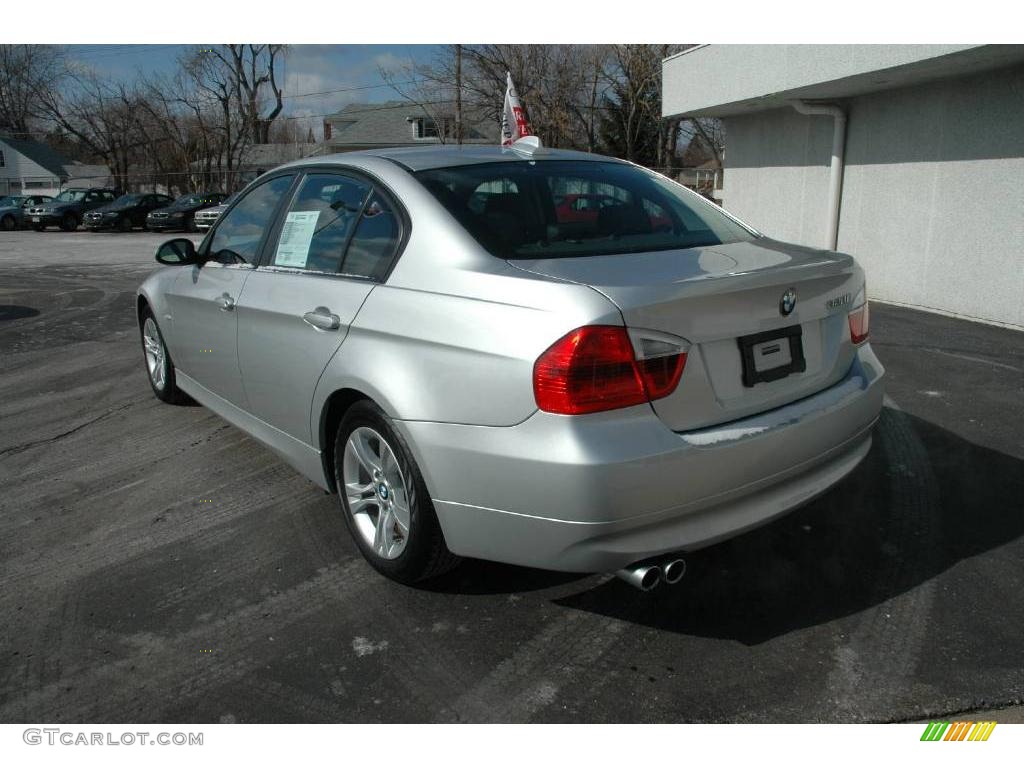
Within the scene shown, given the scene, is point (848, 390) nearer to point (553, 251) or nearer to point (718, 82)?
point (553, 251)

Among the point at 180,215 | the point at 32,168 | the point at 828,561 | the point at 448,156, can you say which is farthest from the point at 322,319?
the point at 32,168

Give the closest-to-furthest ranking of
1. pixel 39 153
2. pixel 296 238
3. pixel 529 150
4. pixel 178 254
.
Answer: pixel 296 238 → pixel 529 150 → pixel 178 254 → pixel 39 153

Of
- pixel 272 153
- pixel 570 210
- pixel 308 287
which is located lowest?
pixel 308 287

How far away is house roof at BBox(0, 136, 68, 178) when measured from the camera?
61.9 metres

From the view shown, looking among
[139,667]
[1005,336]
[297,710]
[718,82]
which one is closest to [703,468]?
[297,710]

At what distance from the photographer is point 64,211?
32562mm

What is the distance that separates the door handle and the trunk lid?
817mm

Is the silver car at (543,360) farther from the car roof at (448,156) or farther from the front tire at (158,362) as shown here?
Answer: the front tire at (158,362)

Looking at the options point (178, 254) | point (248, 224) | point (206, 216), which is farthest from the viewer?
point (206, 216)

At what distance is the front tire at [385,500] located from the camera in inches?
114

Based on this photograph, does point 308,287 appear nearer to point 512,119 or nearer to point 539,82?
point 512,119

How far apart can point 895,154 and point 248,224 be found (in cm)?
899

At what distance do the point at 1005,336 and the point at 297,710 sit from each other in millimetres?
8070

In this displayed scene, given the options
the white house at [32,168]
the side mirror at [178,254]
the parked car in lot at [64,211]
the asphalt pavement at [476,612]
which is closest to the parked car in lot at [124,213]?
the parked car in lot at [64,211]
